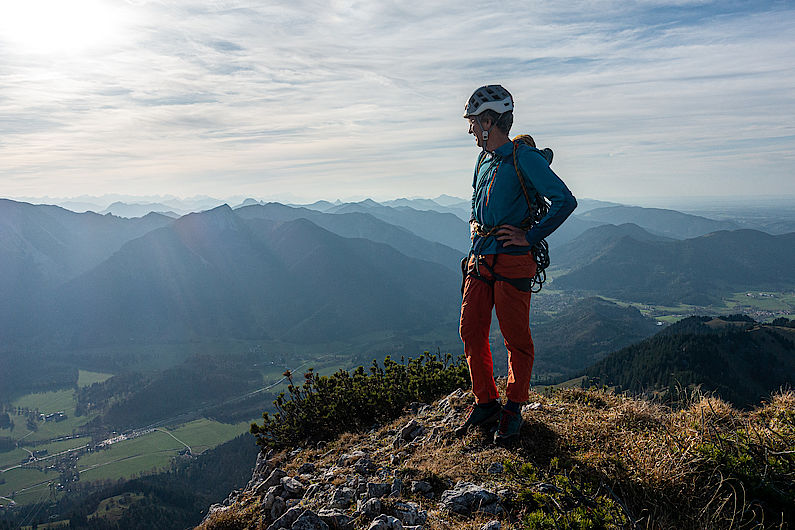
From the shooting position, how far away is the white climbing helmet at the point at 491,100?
5379 millimetres

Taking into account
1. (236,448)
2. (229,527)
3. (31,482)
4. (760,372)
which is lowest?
(31,482)

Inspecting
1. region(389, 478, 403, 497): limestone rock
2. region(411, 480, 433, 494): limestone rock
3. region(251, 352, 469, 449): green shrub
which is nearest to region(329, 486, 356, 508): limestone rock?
region(389, 478, 403, 497): limestone rock

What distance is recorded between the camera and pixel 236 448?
113 metres

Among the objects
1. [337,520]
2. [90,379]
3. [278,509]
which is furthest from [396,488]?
[90,379]

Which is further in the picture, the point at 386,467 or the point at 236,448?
the point at 236,448

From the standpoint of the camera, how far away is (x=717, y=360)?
98.2 meters

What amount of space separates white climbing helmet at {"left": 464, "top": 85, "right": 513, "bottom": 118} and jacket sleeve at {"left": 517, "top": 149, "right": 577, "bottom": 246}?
0.71m

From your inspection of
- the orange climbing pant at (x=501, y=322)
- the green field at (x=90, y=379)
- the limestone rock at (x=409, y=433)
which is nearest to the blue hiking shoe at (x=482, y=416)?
the orange climbing pant at (x=501, y=322)

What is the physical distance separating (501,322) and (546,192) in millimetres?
1765

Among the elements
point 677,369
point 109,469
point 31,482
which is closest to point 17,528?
point 109,469

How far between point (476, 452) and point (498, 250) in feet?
8.72

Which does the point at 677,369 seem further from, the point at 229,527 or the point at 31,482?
the point at 31,482

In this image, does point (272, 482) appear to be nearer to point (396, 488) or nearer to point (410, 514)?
point (396, 488)

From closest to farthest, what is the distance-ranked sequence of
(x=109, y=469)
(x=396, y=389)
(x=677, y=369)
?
(x=396, y=389) → (x=677, y=369) → (x=109, y=469)
